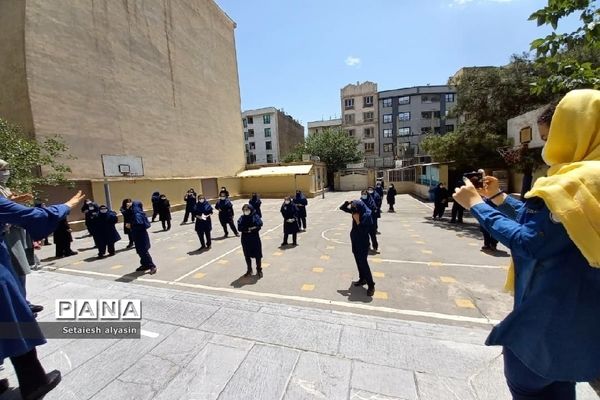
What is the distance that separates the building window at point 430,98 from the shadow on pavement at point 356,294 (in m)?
43.0

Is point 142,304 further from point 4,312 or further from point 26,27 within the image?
point 26,27

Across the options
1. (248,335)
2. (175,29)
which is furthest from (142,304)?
(175,29)

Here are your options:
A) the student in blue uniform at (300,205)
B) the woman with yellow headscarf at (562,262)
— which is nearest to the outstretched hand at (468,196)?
the woman with yellow headscarf at (562,262)

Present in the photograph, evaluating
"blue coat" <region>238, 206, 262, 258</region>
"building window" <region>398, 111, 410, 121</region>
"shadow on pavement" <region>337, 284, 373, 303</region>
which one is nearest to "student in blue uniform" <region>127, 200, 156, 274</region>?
"blue coat" <region>238, 206, 262, 258</region>

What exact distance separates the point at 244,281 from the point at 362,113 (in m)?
43.6

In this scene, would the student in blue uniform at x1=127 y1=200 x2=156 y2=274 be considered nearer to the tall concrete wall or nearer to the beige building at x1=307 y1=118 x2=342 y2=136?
the tall concrete wall

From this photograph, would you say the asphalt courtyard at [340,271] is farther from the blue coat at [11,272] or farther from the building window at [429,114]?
the building window at [429,114]

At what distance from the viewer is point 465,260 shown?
6.75 metres

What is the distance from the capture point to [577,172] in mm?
1128

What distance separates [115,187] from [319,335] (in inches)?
600

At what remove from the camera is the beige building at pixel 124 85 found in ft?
38.8

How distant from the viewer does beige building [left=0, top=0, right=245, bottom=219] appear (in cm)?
1184

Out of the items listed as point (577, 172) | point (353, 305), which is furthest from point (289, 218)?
point (577, 172)

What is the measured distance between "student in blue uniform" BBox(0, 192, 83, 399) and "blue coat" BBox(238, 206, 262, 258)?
3.57 m
